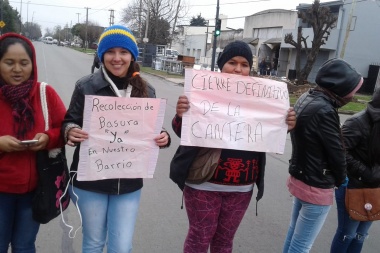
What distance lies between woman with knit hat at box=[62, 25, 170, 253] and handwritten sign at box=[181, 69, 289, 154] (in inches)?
10.6

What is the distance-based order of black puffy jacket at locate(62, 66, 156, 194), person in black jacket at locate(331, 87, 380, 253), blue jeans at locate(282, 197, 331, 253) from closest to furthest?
black puffy jacket at locate(62, 66, 156, 194) < blue jeans at locate(282, 197, 331, 253) < person in black jacket at locate(331, 87, 380, 253)

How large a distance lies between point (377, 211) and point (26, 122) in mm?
2632

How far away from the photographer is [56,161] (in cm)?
232

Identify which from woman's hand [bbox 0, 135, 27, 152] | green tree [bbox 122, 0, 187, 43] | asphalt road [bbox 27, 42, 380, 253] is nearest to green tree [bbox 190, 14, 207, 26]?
green tree [bbox 122, 0, 187, 43]

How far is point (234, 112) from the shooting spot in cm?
249

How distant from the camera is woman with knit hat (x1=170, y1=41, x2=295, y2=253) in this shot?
2.43 m

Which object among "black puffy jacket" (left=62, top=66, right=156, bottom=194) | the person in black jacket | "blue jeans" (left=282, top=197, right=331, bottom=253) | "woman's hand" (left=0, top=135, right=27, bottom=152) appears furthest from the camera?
the person in black jacket

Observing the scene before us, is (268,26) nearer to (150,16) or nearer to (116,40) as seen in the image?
(150,16)

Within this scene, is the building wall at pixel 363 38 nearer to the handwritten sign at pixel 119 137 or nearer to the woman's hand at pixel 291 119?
the woman's hand at pixel 291 119

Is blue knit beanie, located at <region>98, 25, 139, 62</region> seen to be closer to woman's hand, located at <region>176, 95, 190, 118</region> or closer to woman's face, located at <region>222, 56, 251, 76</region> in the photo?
woman's hand, located at <region>176, 95, 190, 118</region>

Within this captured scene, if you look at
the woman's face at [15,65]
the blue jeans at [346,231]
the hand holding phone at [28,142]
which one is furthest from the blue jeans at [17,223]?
the blue jeans at [346,231]

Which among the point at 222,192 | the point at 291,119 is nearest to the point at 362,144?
the point at 291,119

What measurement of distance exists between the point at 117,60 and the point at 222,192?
1108mm

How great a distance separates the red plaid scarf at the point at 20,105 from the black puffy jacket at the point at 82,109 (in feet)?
0.69
